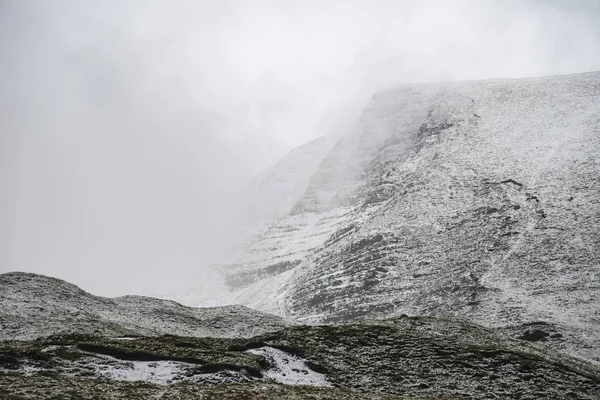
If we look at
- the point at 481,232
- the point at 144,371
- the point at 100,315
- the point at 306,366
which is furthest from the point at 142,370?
the point at 481,232

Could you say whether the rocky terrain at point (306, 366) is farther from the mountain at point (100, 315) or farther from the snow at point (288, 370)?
the mountain at point (100, 315)

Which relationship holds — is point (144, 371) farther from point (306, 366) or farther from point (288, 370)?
point (306, 366)

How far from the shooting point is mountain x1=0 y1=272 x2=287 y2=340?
43406 millimetres

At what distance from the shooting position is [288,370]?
3250 centimetres

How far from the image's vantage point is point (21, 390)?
23.2 m

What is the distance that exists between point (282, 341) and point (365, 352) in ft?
16.6

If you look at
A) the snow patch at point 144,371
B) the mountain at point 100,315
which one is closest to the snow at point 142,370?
the snow patch at point 144,371

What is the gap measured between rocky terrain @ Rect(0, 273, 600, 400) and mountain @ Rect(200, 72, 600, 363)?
38.4 meters

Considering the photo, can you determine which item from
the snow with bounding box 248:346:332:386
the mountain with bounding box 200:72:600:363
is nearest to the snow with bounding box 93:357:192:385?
the snow with bounding box 248:346:332:386

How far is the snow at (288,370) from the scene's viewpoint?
31.1 m

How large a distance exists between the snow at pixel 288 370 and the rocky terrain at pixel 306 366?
62 millimetres

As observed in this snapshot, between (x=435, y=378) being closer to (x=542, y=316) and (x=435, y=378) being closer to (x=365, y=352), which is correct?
(x=365, y=352)

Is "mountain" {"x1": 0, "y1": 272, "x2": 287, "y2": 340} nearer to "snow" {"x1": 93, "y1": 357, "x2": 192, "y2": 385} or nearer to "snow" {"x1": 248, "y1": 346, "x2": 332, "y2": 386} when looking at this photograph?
"snow" {"x1": 93, "y1": 357, "x2": 192, "y2": 385}

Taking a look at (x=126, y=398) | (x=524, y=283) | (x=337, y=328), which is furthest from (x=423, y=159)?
(x=126, y=398)
